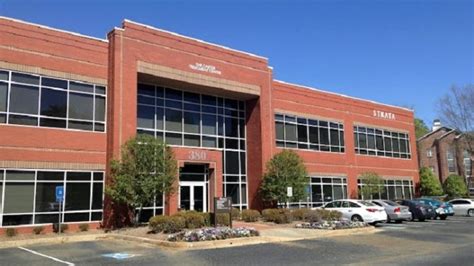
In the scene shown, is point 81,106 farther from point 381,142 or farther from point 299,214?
point 381,142

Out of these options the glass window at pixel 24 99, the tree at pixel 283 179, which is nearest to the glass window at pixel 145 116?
the glass window at pixel 24 99

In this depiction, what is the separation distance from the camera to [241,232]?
18969 millimetres

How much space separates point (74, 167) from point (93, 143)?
157 centimetres

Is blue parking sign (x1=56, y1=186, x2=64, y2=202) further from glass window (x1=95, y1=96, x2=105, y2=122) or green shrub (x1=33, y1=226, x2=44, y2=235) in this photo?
glass window (x1=95, y1=96, x2=105, y2=122)

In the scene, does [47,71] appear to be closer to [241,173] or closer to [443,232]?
[241,173]

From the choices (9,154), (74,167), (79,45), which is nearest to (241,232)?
(74,167)

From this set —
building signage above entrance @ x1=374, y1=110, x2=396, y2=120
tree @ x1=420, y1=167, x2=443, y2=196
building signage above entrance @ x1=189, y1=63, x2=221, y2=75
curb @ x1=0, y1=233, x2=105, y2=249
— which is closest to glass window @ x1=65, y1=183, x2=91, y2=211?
curb @ x1=0, y1=233, x2=105, y2=249

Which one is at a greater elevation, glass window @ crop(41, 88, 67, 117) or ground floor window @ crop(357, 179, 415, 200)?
glass window @ crop(41, 88, 67, 117)

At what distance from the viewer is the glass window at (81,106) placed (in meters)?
24.1

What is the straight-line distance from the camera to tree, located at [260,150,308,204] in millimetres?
30594

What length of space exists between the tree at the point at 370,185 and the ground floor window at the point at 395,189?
474 mm

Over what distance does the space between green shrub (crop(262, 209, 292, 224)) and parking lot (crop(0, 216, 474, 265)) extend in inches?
240

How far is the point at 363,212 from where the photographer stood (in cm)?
2697

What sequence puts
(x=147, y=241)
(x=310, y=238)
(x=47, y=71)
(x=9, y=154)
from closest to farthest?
(x=147, y=241), (x=310, y=238), (x=9, y=154), (x=47, y=71)
